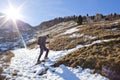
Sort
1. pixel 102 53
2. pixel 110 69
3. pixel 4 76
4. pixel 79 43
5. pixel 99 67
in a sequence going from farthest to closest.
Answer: pixel 79 43 → pixel 102 53 → pixel 4 76 → pixel 99 67 → pixel 110 69

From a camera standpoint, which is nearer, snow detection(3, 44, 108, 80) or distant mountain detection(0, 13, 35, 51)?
snow detection(3, 44, 108, 80)

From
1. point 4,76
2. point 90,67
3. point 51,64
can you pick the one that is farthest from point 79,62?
point 4,76

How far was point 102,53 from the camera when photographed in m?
19.9

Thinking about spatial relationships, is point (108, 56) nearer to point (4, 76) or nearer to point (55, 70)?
point (55, 70)

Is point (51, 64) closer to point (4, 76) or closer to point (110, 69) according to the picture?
point (4, 76)

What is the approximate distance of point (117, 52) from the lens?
1928cm

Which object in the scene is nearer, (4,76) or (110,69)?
(110,69)

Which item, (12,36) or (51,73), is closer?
(51,73)

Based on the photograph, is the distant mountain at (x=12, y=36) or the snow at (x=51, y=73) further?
the distant mountain at (x=12, y=36)

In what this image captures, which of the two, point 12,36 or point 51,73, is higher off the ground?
point 12,36

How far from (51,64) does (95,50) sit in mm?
4226

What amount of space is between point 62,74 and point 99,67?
2.87 meters

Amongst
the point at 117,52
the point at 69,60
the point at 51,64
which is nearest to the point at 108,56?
the point at 117,52

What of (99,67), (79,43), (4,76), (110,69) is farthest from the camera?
(79,43)
